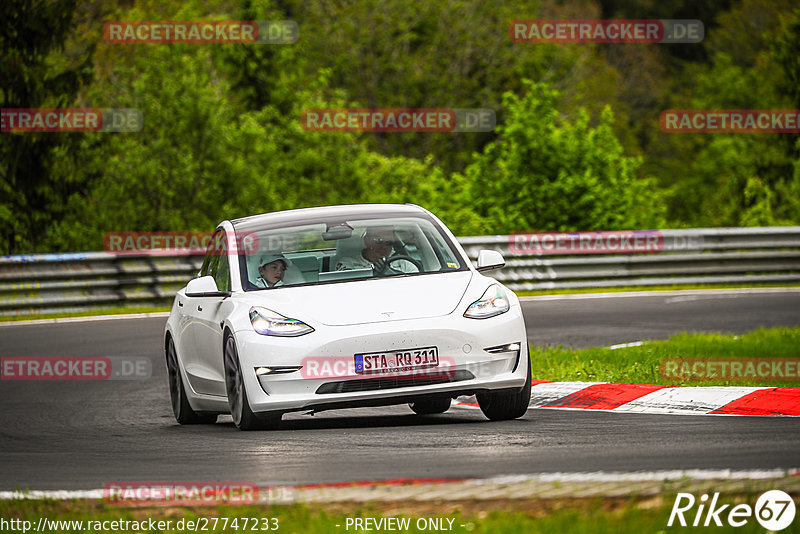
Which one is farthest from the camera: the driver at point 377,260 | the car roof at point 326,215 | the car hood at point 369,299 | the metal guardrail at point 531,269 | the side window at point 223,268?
the metal guardrail at point 531,269

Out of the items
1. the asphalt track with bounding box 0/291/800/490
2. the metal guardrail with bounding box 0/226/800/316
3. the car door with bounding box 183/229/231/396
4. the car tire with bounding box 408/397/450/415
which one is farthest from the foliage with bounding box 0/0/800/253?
the car tire with bounding box 408/397/450/415

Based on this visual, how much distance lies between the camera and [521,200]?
3181 centimetres

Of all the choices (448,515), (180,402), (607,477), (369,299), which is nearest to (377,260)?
(369,299)

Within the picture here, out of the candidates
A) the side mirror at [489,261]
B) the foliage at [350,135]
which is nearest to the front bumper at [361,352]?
the side mirror at [489,261]

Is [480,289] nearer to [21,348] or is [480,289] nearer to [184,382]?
[184,382]

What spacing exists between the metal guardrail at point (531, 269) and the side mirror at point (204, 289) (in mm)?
11909

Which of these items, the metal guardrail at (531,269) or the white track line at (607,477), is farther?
the metal guardrail at (531,269)

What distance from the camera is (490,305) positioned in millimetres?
9227

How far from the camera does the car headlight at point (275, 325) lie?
8961mm

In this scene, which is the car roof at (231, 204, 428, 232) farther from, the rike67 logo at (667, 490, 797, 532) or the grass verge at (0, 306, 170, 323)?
the grass verge at (0, 306, 170, 323)

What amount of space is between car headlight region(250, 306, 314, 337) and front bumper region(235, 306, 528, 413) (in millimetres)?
49

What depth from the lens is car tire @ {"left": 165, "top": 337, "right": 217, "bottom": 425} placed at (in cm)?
1076

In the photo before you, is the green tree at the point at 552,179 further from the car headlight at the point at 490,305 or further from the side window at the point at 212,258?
the car headlight at the point at 490,305

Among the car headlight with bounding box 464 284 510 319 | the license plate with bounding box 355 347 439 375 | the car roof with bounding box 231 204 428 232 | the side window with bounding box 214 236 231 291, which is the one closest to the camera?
the license plate with bounding box 355 347 439 375
